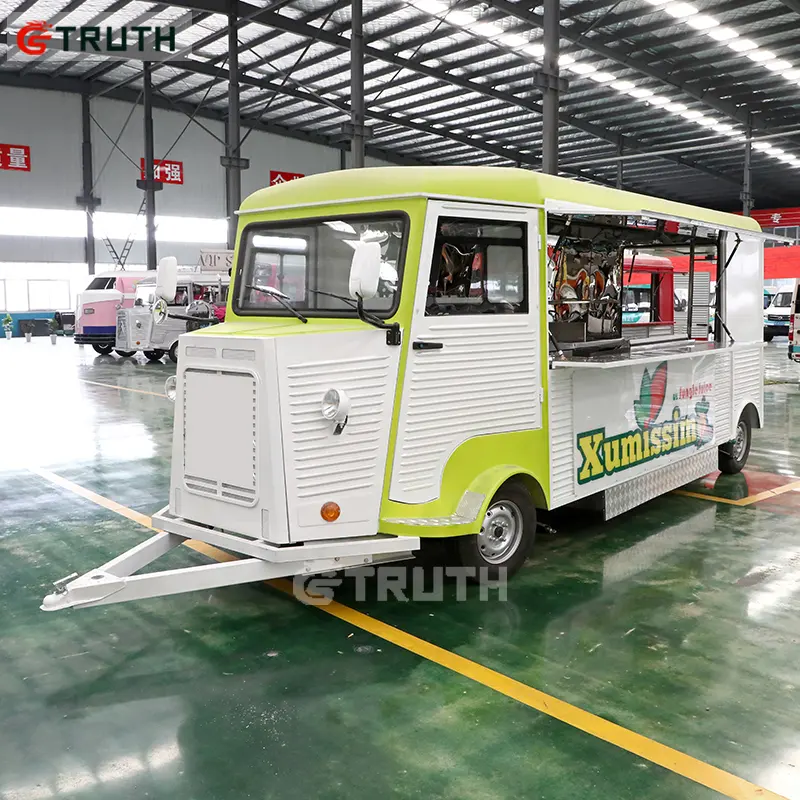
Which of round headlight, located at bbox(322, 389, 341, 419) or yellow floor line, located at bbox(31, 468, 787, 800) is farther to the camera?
round headlight, located at bbox(322, 389, 341, 419)

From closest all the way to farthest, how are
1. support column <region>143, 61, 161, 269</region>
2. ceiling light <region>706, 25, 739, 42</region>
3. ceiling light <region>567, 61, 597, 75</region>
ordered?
ceiling light <region>706, 25, 739, 42</region> < ceiling light <region>567, 61, 597, 75</region> < support column <region>143, 61, 161, 269</region>

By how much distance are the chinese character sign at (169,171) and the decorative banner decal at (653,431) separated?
27757mm

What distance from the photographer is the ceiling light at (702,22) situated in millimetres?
16656

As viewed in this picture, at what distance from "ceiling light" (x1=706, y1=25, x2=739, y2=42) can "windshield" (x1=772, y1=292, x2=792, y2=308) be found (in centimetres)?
1236

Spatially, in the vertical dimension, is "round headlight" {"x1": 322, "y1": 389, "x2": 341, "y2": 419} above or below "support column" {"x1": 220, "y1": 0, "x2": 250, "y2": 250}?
below

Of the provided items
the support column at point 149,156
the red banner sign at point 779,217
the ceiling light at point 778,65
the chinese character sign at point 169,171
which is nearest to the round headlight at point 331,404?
the ceiling light at point 778,65

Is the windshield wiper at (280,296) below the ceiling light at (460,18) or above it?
below

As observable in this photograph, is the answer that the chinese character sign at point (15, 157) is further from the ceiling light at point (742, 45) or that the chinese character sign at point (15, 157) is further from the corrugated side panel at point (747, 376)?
the corrugated side panel at point (747, 376)

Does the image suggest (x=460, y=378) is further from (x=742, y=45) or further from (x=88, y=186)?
(x=88, y=186)

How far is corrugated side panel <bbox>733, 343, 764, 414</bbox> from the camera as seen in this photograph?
7.33 metres

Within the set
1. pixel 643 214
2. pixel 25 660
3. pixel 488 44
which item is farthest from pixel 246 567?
pixel 488 44

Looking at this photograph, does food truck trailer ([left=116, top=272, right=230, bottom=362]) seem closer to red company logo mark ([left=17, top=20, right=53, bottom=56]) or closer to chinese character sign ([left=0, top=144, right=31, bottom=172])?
red company logo mark ([left=17, top=20, right=53, bottom=56])

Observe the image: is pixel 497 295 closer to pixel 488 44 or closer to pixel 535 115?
pixel 488 44

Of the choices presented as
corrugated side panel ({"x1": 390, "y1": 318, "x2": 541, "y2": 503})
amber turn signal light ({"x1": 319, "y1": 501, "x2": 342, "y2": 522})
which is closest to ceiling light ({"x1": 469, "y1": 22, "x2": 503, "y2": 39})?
corrugated side panel ({"x1": 390, "y1": 318, "x2": 541, "y2": 503})
